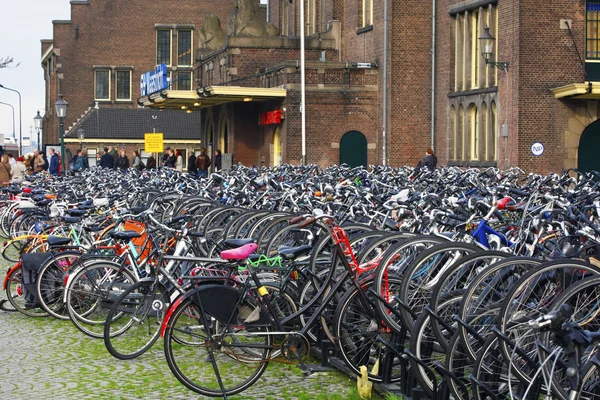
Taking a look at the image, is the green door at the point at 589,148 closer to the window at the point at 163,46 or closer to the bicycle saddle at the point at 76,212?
the bicycle saddle at the point at 76,212

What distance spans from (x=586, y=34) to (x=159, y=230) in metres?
24.0

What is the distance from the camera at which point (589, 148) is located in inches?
1217

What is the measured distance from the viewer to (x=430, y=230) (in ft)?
30.9

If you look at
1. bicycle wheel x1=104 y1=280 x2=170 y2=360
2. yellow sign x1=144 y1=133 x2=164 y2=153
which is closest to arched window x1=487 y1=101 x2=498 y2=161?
yellow sign x1=144 y1=133 x2=164 y2=153

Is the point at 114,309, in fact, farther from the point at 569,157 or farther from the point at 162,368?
the point at 569,157

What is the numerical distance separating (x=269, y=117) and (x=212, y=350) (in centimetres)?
3293

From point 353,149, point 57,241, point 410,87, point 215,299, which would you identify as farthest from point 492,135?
point 215,299

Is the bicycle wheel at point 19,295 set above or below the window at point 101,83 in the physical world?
below

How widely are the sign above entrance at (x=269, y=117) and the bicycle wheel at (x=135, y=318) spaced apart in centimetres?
3008

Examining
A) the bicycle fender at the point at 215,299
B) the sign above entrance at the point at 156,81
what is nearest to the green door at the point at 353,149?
the sign above entrance at the point at 156,81

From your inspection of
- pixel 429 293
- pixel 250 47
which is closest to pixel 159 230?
pixel 429 293

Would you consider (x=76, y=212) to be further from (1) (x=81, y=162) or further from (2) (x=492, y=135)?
(1) (x=81, y=162)

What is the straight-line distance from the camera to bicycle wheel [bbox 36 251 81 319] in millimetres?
10578

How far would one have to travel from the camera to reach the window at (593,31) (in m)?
31.1
